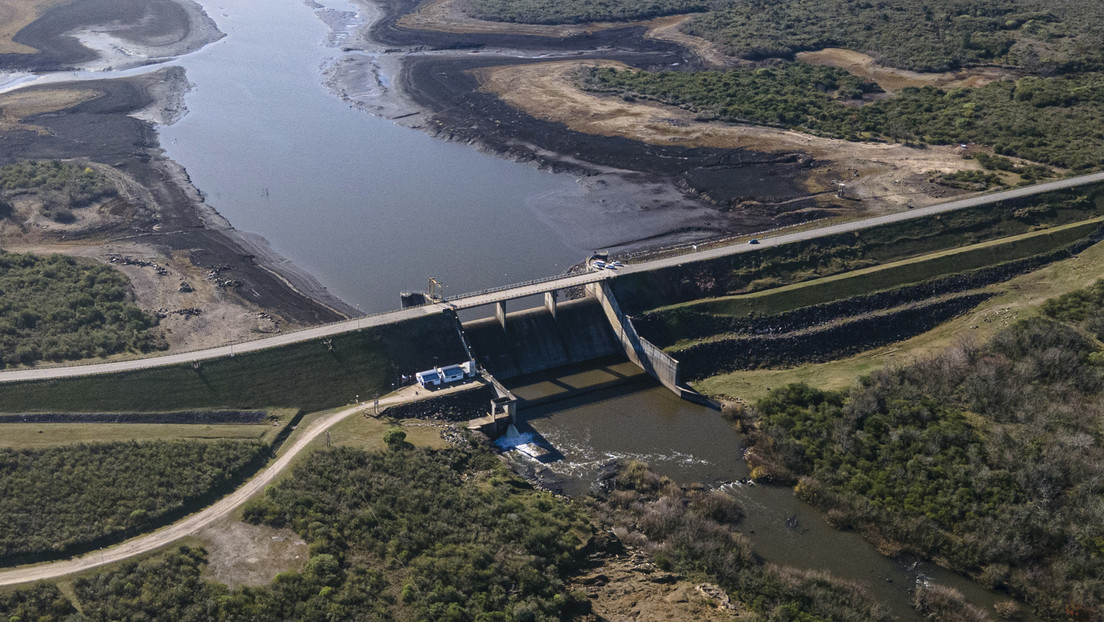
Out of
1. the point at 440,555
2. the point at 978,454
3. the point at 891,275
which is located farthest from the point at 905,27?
the point at 440,555

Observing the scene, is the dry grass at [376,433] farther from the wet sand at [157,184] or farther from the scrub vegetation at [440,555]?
the wet sand at [157,184]

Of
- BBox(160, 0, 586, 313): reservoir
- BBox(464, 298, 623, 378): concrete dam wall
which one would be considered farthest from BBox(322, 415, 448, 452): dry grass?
BBox(160, 0, 586, 313): reservoir

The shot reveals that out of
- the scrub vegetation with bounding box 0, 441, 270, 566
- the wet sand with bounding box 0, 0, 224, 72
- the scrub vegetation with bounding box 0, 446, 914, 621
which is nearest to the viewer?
the scrub vegetation with bounding box 0, 446, 914, 621

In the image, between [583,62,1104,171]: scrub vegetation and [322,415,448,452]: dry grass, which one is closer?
[322,415,448,452]: dry grass

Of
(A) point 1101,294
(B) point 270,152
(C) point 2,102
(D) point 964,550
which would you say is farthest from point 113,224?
(A) point 1101,294

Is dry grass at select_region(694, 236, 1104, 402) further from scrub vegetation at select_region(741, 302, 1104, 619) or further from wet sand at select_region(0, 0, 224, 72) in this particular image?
wet sand at select_region(0, 0, 224, 72)

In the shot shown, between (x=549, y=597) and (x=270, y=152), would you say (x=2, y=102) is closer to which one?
(x=270, y=152)
